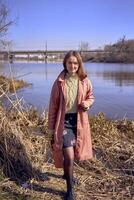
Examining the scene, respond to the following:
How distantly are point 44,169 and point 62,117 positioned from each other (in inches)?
53.5

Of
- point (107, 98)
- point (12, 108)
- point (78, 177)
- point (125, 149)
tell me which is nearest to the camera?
point (78, 177)

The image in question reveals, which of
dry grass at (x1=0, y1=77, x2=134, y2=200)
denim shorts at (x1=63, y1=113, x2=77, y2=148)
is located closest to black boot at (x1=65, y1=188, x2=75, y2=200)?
dry grass at (x1=0, y1=77, x2=134, y2=200)

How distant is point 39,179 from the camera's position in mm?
5312

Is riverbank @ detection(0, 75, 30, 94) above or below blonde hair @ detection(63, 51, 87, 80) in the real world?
below

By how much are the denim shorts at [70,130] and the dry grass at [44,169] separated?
2.26 feet

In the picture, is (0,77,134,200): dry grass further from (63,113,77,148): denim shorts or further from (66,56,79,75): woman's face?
(66,56,79,75): woman's face

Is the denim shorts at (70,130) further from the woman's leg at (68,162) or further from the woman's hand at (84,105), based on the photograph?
the woman's hand at (84,105)

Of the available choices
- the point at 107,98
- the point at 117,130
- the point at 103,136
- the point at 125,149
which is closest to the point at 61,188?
the point at 125,149

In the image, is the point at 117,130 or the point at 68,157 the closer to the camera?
the point at 68,157

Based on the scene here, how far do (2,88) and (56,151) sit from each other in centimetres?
203

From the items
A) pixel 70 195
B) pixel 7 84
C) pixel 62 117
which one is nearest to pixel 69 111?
pixel 62 117

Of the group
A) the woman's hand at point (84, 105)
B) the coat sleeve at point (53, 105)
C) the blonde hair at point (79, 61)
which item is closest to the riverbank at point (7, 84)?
the coat sleeve at point (53, 105)

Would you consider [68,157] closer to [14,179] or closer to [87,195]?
[87,195]

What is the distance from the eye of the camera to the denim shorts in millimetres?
4684
